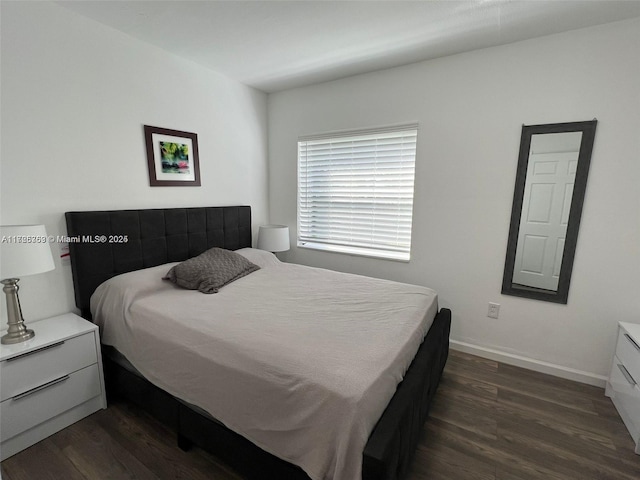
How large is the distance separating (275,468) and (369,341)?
0.67 meters

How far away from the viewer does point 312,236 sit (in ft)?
11.4

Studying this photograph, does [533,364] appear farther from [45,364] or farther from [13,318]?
[13,318]

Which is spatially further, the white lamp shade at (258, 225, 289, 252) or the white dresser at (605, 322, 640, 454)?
the white lamp shade at (258, 225, 289, 252)

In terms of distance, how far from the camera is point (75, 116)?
1.97 meters

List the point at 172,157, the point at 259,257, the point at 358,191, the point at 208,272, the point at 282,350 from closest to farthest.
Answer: the point at 282,350, the point at 208,272, the point at 172,157, the point at 259,257, the point at 358,191

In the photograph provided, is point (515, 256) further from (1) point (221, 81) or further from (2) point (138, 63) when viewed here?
(2) point (138, 63)

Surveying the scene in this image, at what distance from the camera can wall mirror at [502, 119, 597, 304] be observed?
213 cm

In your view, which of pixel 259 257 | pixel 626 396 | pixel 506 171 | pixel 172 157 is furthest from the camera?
pixel 259 257

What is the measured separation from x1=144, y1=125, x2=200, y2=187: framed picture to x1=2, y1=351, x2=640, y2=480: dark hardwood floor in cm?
174

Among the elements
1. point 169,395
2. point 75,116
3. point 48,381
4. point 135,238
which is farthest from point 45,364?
point 75,116

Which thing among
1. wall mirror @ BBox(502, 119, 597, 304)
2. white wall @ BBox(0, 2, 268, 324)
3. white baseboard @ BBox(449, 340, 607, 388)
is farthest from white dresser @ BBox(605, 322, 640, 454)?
white wall @ BBox(0, 2, 268, 324)

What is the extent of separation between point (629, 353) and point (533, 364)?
2.13 feet

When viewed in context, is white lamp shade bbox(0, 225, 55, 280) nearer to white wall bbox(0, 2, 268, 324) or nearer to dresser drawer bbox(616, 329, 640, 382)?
white wall bbox(0, 2, 268, 324)

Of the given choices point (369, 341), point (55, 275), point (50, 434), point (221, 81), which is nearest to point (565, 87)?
point (369, 341)
